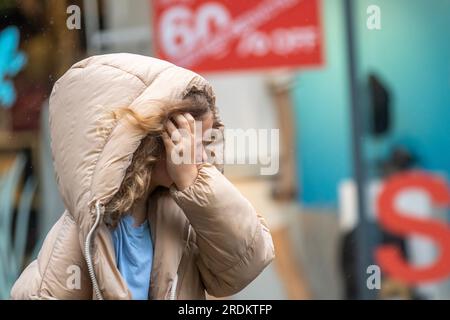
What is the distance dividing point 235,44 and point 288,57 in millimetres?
414

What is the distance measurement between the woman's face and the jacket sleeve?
37 millimetres

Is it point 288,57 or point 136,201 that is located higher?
point 288,57

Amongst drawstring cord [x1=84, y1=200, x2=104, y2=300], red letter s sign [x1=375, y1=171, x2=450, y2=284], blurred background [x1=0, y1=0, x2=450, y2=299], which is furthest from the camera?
red letter s sign [x1=375, y1=171, x2=450, y2=284]

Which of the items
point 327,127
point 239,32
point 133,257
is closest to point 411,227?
point 327,127

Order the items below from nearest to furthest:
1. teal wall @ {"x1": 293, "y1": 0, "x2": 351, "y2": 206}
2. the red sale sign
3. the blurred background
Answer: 1. the blurred background
2. the red sale sign
3. teal wall @ {"x1": 293, "y1": 0, "x2": 351, "y2": 206}

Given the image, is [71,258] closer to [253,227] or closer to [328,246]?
[253,227]

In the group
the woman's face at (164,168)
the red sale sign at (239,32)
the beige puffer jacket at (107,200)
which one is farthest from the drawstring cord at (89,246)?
the red sale sign at (239,32)

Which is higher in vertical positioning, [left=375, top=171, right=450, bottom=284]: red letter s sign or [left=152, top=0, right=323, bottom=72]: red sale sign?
[left=152, top=0, right=323, bottom=72]: red sale sign

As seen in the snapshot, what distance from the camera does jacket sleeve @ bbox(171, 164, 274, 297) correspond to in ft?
4.67

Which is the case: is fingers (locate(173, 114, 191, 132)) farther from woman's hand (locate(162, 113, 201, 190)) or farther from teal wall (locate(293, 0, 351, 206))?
teal wall (locate(293, 0, 351, 206))

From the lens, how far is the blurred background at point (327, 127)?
2.79m

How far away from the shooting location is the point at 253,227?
1.46 metres

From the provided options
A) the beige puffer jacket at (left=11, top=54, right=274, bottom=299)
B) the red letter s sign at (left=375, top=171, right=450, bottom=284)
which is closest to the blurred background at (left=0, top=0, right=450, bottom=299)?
the red letter s sign at (left=375, top=171, right=450, bottom=284)

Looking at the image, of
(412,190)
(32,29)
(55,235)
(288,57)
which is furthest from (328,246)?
(55,235)
